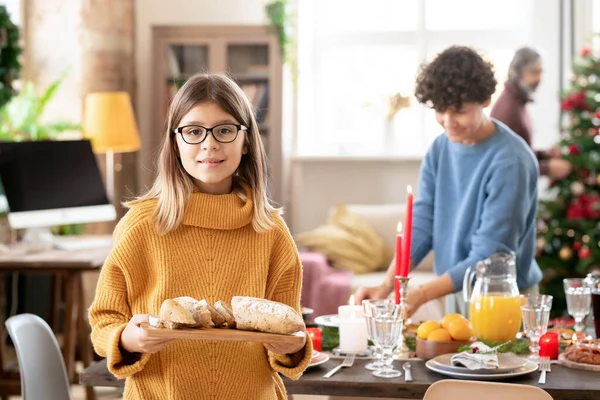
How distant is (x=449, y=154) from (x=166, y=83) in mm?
3945

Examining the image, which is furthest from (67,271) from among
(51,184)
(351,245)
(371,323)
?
(371,323)

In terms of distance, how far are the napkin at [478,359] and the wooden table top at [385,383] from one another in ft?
0.18

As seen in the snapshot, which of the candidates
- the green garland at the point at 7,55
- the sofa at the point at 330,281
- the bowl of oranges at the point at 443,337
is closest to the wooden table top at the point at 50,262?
the sofa at the point at 330,281

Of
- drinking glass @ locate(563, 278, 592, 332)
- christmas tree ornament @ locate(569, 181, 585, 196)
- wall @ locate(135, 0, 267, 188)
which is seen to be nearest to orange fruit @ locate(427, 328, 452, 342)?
drinking glass @ locate(563, 278, 592, 332)

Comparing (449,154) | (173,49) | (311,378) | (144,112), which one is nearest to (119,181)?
(144,112)

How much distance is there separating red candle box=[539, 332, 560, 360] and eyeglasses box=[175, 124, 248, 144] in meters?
0.95

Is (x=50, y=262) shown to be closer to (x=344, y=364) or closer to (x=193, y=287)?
(x=344, y=364)

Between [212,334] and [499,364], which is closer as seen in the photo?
[212,334]

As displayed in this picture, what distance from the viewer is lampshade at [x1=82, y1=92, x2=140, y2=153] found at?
562 cm

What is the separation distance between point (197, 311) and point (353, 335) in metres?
0.83

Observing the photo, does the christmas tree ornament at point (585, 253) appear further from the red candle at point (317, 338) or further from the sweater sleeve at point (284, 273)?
the sweater sleeve at point (284, 273)

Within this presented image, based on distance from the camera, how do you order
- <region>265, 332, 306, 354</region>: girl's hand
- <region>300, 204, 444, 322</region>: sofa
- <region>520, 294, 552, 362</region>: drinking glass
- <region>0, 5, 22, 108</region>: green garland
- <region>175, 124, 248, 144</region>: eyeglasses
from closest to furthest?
<region>265, 332, 306, 354</region>: girl's hand, <region>175, 124, 248, 144</region>: eyeglasses, <region>520, 294, 552, 362</region>: drinking glass, <region>300, 204, 444, 322</region>: sofa, <region>0, 5, 22, 108</region>: green garland

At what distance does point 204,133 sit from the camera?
1760mm

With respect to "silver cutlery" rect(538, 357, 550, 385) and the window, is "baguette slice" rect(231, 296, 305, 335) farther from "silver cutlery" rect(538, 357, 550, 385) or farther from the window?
the window
